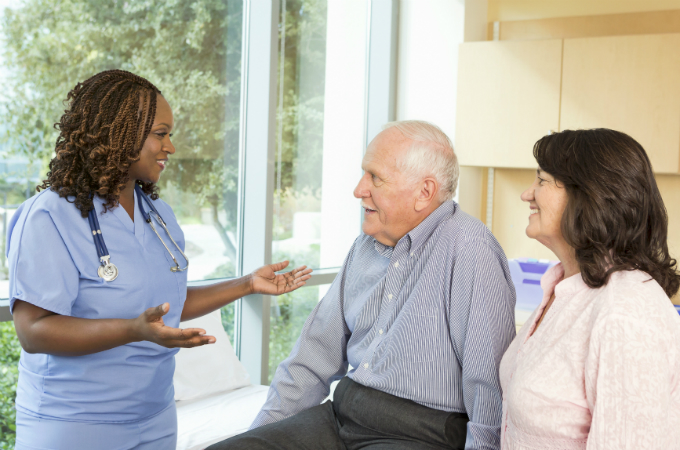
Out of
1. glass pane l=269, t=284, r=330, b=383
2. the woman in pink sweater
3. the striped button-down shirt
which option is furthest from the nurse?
glass pane l=269, t=284, r=330, b=383

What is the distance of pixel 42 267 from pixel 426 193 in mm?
1030

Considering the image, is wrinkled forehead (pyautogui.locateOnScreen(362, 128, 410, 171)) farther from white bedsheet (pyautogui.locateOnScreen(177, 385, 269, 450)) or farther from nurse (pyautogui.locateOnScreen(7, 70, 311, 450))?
white bedsheet (pyautogui.locateOnScreen(177, 385, 269, 450))

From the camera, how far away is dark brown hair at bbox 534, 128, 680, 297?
1246mm

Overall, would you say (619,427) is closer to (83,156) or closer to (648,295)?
(648,295)

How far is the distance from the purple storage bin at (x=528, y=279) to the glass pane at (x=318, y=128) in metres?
1.06

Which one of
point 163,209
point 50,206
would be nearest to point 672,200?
point 163,209

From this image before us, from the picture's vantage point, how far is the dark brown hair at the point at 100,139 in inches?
60.7

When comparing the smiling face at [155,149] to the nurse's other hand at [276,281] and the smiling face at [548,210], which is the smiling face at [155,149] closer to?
the nurse's other hand at [276,281]

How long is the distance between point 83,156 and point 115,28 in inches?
56.0

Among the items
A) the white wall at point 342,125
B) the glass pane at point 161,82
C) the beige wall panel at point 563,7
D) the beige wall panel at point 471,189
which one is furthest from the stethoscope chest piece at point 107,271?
the beige wall panel at point 563,7

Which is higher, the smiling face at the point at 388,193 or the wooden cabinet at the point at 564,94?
the wooden cabinet at the point at 564,94

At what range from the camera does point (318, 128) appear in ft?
12.4

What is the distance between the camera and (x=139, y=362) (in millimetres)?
1579

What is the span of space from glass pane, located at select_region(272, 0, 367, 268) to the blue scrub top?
1896 mm
